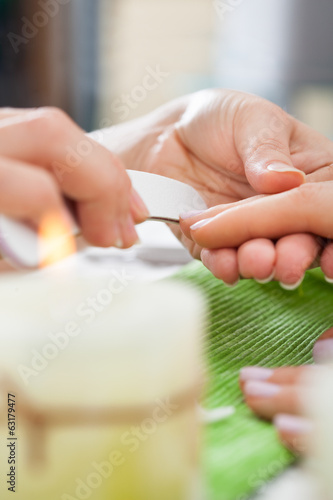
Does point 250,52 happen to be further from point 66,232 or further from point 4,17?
point 66,232

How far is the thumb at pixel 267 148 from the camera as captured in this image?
262 millimetres

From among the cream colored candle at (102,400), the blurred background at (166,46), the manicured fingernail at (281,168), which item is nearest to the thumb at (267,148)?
the manicured fingernail at (281,168)

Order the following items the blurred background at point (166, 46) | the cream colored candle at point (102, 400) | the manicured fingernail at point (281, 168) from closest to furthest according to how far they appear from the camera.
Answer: the cream colored candle at point (102, 400)
the manicured fingernail at point (281, 168)
the blurred background at point (166, 46)

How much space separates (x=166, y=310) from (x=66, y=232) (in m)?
0.05

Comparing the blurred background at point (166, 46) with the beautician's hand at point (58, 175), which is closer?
the beautician's hand at point (58, 175)

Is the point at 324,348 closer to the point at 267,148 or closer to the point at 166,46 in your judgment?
the point at 267,148

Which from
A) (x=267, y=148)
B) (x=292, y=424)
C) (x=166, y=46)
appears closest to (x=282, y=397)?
(x=292, y=424)

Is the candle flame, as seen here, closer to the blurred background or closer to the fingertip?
the fingertip

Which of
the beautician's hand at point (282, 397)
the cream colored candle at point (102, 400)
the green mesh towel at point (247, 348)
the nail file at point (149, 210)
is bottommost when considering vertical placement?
the green mesh towel at point (247, 348)

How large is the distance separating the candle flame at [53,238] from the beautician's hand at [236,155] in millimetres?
73

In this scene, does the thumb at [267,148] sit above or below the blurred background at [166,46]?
above

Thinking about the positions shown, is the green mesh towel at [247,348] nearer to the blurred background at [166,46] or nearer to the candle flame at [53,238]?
the candle flame at [53,238]

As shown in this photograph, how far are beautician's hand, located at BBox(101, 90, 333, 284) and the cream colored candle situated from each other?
0.08m

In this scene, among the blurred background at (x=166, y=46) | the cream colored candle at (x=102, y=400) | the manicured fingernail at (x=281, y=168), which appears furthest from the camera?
the blurred background at (x=166, y=46)
